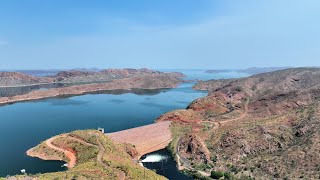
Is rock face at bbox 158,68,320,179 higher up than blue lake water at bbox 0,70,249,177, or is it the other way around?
rock face at bbox 158,68,320,179

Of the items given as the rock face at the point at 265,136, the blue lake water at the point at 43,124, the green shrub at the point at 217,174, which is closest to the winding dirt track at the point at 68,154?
the blue lake water at the point at 43,124

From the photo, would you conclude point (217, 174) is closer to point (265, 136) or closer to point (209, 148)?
point (209, 148)

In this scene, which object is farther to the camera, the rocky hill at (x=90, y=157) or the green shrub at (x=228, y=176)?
the green shrub at (x=228, y=176)

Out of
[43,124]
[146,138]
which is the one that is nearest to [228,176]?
[146,138]

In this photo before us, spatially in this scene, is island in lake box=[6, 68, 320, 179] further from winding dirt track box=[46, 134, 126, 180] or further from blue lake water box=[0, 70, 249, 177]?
blue lake water box=[0, 70, 249, 177]

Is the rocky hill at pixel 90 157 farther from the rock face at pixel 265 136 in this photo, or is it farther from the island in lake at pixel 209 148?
the rock face at pixel 265 136

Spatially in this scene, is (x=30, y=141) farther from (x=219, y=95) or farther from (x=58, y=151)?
(x=219, y=95)

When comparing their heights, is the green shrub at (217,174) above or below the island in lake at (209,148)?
below

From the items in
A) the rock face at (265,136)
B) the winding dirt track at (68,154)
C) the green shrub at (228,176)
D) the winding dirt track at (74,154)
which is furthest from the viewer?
the winding dirt track at (68,154)

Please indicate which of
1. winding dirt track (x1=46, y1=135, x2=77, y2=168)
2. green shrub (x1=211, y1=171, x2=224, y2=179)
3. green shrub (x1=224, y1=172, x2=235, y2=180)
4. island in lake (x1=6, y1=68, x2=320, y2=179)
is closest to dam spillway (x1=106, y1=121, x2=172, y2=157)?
island in lake (x1=6, y1=68, x2=320, y2=179)
